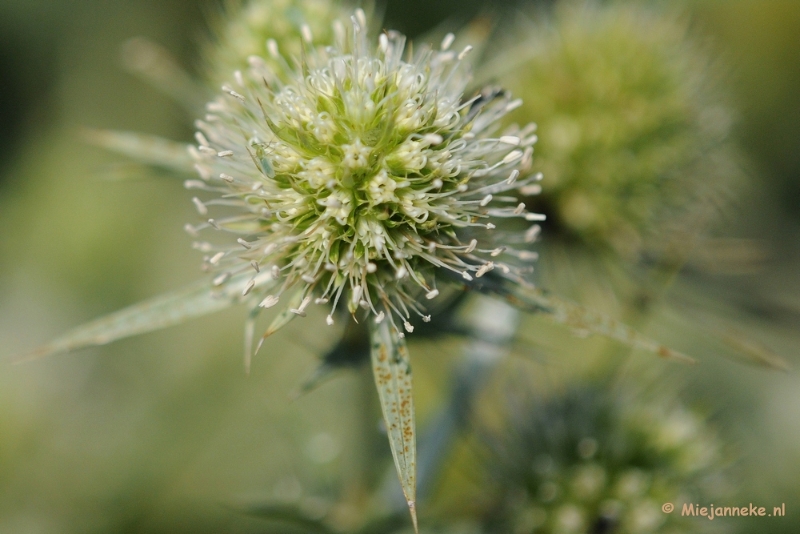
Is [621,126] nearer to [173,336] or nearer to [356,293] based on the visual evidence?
[356,293]

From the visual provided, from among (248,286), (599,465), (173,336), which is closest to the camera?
(248,286)

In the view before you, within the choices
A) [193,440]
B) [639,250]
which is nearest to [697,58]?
[639,250]

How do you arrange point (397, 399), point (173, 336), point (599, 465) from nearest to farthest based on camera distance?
1. point (397, 399)
2. point (599, 465)
3. point (173, 336)

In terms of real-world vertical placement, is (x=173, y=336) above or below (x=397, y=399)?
above

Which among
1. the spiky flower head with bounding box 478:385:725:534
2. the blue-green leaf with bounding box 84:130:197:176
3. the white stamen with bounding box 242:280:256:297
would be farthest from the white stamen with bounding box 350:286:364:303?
the spiky flower head with bounding box 478:385:725:534

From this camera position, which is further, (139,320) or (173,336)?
(173,336)

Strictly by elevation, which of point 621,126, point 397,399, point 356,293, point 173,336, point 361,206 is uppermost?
point 173,336

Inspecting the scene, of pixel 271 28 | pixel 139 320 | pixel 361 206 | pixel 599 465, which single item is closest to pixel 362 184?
pixel 361 206

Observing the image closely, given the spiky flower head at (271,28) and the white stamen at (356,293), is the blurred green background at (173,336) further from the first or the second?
the spiky flower head at (271,28)

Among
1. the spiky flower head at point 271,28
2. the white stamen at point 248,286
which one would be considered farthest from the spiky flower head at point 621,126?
the white stamen at point 248,286
